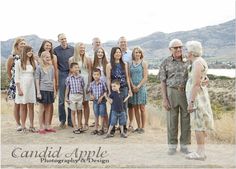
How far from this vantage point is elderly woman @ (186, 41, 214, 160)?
5934mm

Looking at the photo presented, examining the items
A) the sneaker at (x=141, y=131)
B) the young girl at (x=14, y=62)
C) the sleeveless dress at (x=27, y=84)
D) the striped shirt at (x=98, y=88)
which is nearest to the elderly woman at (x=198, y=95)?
the sneaker at (x=141, y=131)

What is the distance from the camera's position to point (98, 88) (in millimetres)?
8141

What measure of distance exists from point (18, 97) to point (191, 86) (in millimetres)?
3935

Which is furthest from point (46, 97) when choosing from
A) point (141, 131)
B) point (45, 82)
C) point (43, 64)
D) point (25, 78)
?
point (141, 131)

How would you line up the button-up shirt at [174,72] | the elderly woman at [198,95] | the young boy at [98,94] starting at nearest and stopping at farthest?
the elderly woman at [198,95]
the button-up shirt at [174,72]
the young boy at [98,94]

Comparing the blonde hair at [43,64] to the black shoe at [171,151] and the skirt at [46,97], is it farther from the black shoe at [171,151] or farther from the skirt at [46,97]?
the black shoe at [171,151]

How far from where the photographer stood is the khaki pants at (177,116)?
21.1ft

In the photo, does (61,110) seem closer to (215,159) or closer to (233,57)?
(215,159)

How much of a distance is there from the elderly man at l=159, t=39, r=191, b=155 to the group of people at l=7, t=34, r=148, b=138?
59.8 inches

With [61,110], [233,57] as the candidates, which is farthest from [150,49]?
[61,110]

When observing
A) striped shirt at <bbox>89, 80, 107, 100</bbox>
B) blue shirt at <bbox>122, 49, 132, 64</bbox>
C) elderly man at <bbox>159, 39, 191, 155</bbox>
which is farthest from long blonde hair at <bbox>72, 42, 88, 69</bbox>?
elderly man at <bbox>159, 39, 191, 155</bbox>

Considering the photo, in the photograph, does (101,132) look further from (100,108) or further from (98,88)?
(98,88)

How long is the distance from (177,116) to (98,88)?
2130 mm

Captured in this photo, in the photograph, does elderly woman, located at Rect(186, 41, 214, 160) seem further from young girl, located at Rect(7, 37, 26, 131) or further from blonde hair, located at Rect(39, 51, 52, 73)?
young girl, located at Rect(7, 37, 26, 131)
